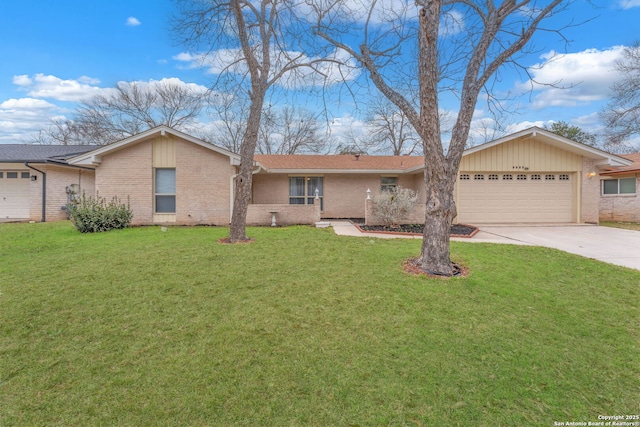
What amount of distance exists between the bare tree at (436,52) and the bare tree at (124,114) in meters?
19.7

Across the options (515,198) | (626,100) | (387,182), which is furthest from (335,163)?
(626,100)

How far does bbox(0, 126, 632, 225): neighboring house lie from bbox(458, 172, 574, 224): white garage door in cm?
4

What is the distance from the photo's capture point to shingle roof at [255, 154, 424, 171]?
560 inches

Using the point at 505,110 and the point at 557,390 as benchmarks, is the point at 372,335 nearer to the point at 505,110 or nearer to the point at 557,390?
the point at 557,390

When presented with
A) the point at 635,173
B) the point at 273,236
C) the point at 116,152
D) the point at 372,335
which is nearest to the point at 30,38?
the point at 116,152

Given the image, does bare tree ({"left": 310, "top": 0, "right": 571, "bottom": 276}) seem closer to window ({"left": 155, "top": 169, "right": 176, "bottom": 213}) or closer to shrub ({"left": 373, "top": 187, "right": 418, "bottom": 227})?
shrub ({"left": 373, "top": 187, "right": 418, "bottom": 227})

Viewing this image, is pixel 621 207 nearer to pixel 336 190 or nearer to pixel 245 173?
pixel 336 190

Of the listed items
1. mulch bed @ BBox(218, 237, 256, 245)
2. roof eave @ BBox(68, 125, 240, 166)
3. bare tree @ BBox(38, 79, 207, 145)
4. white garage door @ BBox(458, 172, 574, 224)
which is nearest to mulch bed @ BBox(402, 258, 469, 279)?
mulch bed @ BBox(218, 237, 256, 245)

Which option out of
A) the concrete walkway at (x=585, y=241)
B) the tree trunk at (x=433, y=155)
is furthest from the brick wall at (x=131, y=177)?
the tree trunk at (x=433, y=155)

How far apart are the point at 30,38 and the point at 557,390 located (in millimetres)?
18375

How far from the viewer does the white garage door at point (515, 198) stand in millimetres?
12328

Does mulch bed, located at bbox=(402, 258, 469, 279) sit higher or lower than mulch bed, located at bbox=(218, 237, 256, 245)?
lower

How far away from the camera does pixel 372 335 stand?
315cm

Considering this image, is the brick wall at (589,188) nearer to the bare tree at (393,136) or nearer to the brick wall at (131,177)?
the bare tree at (393,136)
